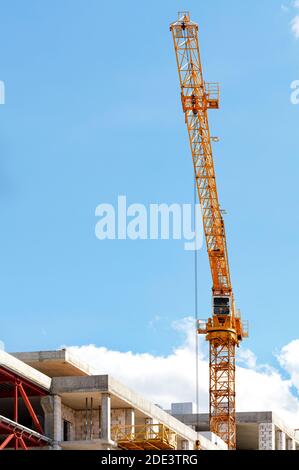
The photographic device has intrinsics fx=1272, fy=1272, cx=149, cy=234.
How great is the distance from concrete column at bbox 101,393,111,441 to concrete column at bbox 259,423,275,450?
38475 millimetres

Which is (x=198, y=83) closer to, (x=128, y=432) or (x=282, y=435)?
(x=282, y=435)

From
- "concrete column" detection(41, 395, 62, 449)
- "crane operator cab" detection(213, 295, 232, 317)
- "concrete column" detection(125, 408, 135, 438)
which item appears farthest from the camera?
"crane operator cab" detection(213, 295, 232, 317)

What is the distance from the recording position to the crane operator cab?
460ft

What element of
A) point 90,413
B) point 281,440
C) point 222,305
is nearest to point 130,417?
point 90,413

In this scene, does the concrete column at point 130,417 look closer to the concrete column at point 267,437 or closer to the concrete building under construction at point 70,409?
the concrete building under construction at point 70,409

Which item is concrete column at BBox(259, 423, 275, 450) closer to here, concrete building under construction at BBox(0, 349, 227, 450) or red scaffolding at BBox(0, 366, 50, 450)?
concrete building under construction at BBox(0, 349, 227, 450)

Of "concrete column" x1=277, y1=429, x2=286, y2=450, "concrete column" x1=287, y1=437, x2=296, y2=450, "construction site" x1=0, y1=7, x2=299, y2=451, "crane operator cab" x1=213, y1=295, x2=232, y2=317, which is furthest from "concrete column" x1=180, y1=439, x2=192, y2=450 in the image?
"crane operator cab" x1=213, y1=295, x2=232, y2=317

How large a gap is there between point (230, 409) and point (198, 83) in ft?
113

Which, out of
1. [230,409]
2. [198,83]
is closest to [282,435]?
[230,409]

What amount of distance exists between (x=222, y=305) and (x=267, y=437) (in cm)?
2677

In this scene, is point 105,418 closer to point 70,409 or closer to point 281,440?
point 70,409

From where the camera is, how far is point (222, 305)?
140750 millimetres

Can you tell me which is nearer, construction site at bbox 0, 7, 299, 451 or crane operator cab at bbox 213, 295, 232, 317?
construction site at bbox 0, 7, 299, 451
